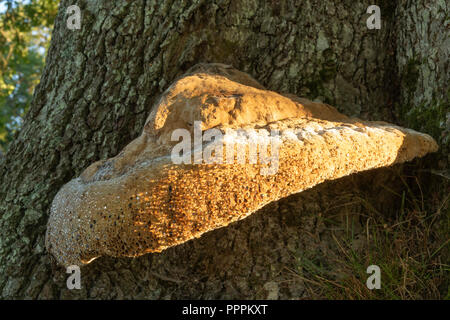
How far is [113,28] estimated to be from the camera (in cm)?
246

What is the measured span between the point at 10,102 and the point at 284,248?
21.5 metres

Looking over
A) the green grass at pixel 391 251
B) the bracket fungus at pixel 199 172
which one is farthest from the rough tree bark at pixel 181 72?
the bracket fungus at pixel 199 172

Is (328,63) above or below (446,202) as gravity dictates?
above

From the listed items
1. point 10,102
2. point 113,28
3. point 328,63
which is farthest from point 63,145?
point 10,102

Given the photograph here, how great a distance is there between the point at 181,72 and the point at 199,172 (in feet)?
3.39

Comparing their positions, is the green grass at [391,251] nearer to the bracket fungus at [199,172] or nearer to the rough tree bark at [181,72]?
the rough tree bark at [181,72]

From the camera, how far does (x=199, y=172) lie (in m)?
1.52

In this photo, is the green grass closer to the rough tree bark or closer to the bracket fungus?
the rough tree bark

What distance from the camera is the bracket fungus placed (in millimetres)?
1529

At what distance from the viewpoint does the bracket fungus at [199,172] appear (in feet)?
5.02

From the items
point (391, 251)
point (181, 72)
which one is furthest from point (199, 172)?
point (391, 251)

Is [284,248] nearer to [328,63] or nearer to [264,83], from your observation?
[264,83]

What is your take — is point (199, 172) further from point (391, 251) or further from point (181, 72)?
point (391, 251)

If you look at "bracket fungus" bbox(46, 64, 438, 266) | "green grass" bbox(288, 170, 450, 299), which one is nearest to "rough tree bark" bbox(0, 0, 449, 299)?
"green grass" bbox(288, 170, 450, 299)
